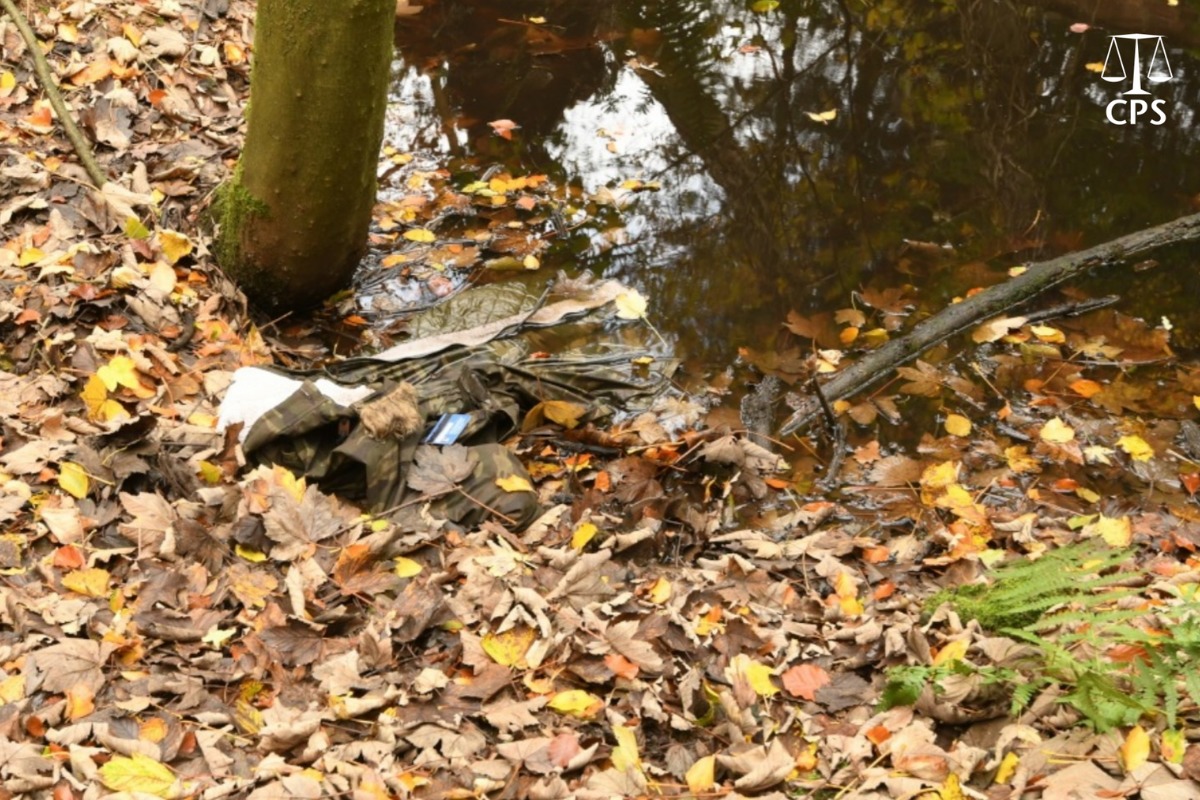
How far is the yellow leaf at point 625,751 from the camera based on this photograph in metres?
2.72

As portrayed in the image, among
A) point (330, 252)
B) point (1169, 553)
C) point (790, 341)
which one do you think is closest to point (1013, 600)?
point (1169, 553)

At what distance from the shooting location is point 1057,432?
4426 mm

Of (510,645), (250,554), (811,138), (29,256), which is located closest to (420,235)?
(29,256)

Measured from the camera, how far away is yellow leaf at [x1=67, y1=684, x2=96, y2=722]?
272 cm

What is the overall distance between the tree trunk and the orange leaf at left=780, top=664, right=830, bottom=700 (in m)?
2.71

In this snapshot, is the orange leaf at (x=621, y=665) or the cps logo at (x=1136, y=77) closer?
the orange leaf at (x=621, y=665)

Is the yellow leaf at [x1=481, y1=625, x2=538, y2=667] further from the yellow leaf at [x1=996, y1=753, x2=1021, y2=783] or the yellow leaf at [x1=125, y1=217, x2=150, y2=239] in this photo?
the yellow leaf at [x1=125, y1=217, x2=150, y2=239]

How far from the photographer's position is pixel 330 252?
4.79m

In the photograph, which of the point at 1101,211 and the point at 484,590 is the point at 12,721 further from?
the point at 1101,211

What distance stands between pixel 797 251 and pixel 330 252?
7.42 feet

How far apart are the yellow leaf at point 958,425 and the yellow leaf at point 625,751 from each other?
226cm

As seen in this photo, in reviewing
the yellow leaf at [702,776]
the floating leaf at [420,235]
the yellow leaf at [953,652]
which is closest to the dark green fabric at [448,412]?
the floating leaf at [420,235]

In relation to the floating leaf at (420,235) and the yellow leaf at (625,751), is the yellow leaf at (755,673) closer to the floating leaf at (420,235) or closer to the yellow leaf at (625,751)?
the yellow leaf at (625,751)

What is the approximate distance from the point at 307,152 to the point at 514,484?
5.45 feet
